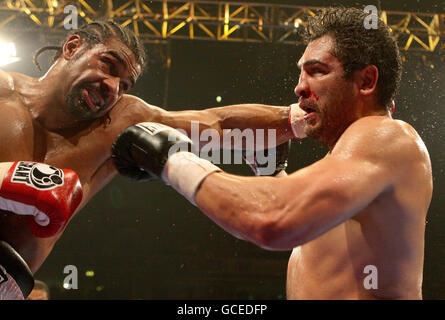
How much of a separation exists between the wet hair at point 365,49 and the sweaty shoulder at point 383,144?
0.21 m

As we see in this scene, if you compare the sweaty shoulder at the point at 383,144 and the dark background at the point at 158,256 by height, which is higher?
the sweaty shoulder at the point at 383,144

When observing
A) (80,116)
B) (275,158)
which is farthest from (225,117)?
(80,116)

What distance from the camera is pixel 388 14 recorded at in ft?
15.2

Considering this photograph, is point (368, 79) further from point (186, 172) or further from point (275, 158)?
point (275, 158)

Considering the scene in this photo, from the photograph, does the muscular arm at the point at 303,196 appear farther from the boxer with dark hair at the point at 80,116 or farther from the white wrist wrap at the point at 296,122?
the white wrist wrap at the point at 296,122

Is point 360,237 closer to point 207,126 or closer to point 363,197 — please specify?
point 363,197

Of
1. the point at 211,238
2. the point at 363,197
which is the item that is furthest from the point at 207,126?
the point at 211,238

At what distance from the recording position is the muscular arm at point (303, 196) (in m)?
1.17

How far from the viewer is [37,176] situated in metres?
1.75

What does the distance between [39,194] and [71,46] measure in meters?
0.90

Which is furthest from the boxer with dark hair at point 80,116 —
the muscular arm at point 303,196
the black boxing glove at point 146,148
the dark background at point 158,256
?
the dark background at point 158,256

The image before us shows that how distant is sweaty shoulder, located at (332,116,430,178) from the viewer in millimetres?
1268
